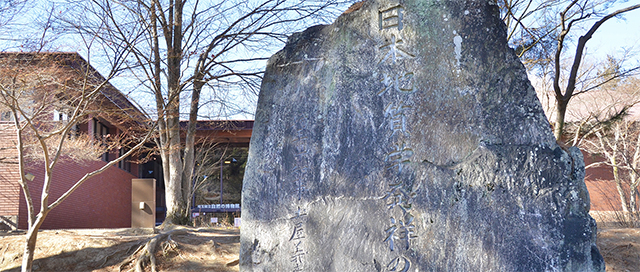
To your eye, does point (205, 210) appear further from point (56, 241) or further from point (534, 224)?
point (534, 224)

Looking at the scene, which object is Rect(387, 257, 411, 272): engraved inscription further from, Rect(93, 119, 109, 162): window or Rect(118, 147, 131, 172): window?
Rect(118, 147, 131, 172): window

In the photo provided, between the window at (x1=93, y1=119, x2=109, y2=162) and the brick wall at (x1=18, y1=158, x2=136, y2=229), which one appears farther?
the window at (x1=93, y1=119, x2=109, y2=162)

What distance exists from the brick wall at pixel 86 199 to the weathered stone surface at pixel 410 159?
33.2ft

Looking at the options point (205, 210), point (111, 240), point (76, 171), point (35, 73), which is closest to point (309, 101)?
point (35, 73)

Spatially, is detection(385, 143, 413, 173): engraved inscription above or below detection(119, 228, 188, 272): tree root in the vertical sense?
above

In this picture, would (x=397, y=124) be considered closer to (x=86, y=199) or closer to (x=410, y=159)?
(x=410, y=159)

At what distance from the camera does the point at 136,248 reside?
822 cm

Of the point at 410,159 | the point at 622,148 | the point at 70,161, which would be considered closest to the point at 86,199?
the point at 70,161

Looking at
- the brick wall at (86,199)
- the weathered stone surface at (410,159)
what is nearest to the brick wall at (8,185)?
the brick wall at (86,199)

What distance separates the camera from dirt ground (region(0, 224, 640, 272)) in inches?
302

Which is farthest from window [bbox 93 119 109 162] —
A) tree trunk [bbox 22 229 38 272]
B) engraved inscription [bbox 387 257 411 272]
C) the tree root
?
engraved inscription [bbox 387 257 411 272]

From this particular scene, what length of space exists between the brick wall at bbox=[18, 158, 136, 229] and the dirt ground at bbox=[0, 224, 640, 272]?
160 inches

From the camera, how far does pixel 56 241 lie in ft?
27.6

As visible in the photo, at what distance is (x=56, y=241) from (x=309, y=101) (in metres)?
6.70
